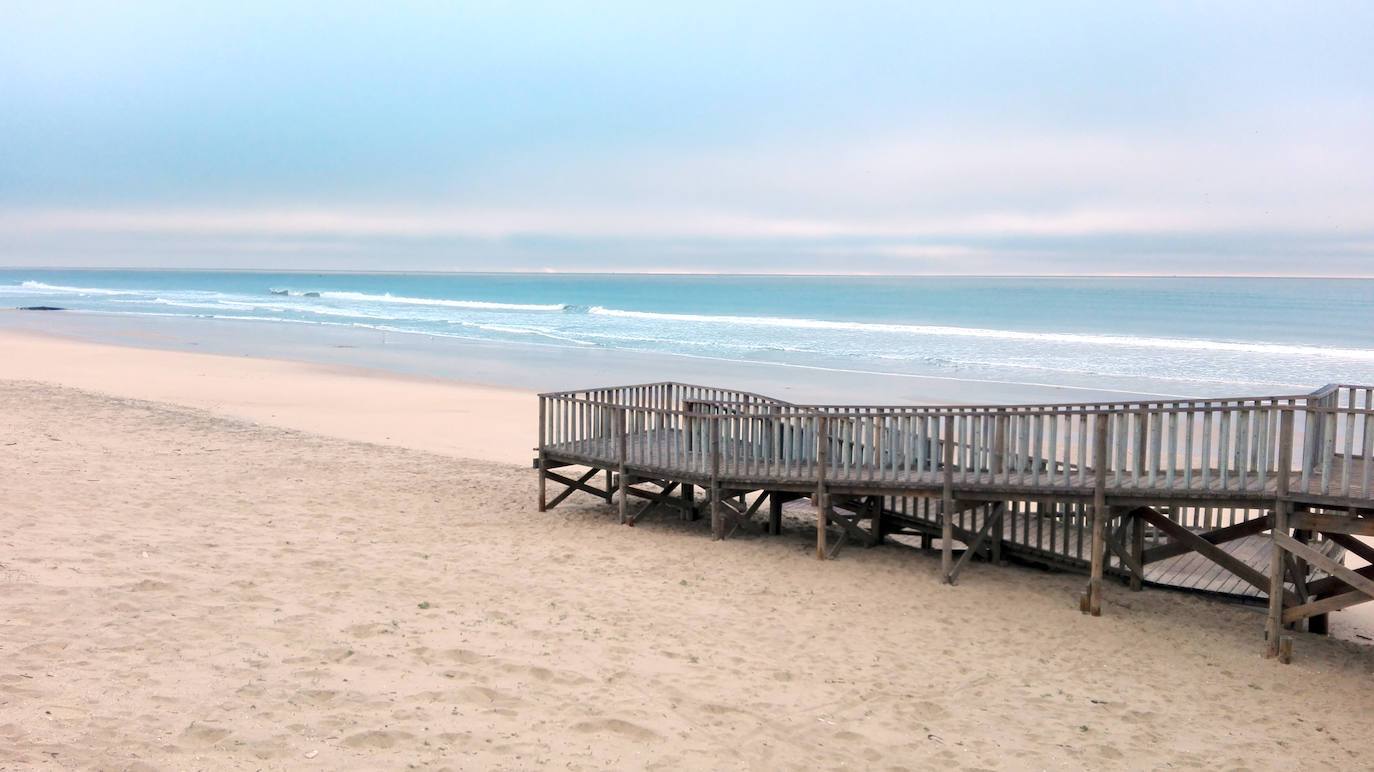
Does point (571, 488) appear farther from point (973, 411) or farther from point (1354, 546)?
point (1354, 546)

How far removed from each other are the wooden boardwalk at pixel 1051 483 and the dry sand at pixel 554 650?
480 mm

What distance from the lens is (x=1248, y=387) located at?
3362 centimetres

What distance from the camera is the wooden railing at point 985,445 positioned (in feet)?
32.7

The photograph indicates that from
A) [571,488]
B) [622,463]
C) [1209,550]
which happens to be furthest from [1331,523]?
[571,488]

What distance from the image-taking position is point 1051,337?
5900 centimetres

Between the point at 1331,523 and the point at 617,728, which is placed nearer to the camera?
the point at 617,728

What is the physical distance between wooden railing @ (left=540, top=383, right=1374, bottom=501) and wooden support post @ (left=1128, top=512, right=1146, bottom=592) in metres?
0.68

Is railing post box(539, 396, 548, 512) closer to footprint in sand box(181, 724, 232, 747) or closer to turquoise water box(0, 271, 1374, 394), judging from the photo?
footprint in sand box(181, 724, 232, 747)

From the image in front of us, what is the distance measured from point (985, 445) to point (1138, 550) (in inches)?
81.9

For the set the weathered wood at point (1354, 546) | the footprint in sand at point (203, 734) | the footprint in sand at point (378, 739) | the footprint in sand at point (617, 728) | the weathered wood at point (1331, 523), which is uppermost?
the weathered wood at point (1331, 523)

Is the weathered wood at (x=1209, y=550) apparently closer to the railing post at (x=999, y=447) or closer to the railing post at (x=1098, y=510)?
the railing post at (x=1098, y=510)

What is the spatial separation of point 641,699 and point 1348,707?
602cm

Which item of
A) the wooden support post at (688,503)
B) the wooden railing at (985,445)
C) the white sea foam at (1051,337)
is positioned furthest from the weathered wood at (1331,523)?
the white sea foam at (1051,337)

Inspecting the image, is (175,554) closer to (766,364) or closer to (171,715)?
(171,715)
